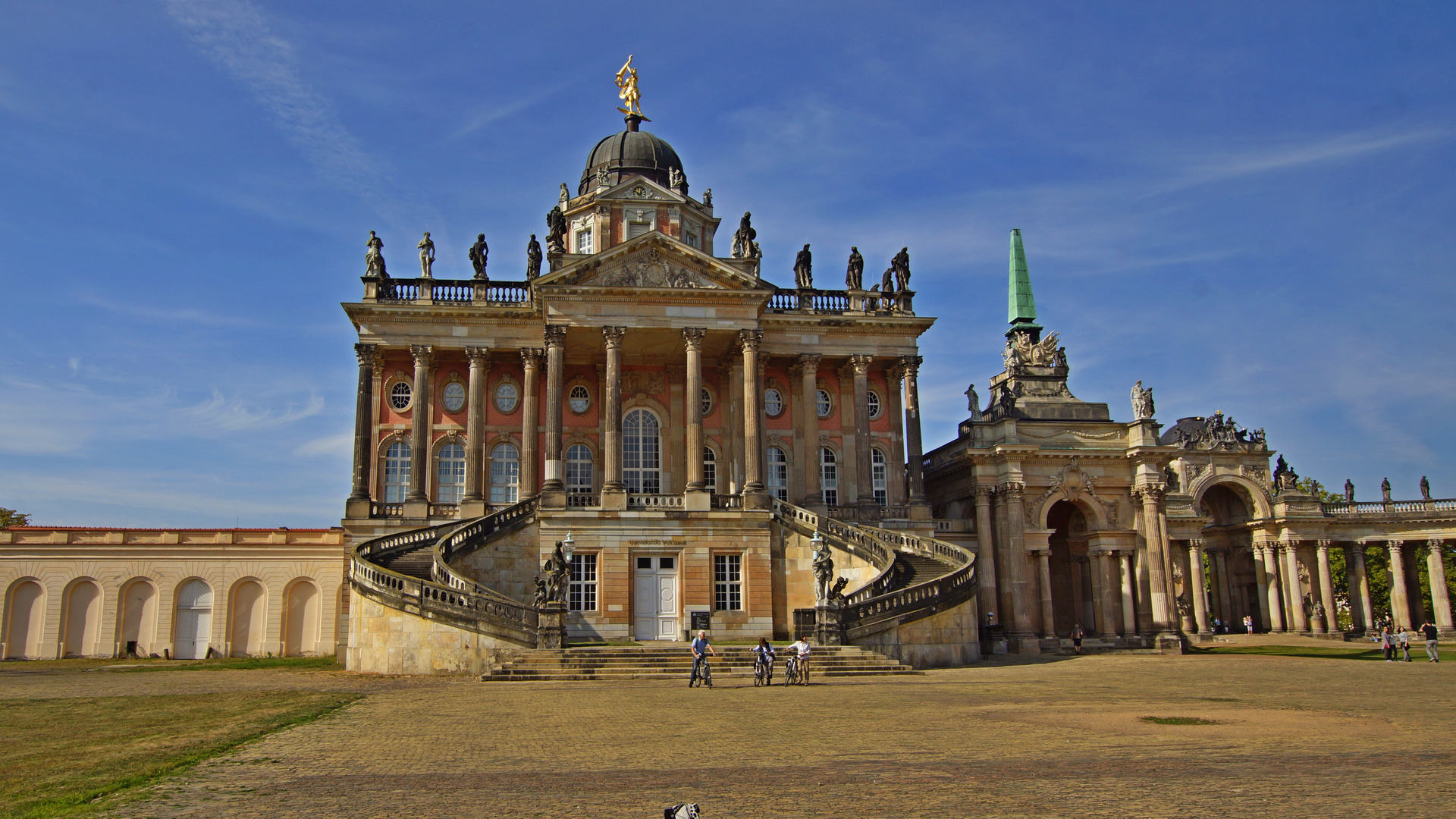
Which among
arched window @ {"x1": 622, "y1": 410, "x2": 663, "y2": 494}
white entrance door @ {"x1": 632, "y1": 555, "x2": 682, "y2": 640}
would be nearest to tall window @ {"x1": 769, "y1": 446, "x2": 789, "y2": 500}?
arched window @ {"x1": 622, "y1": 410, "x2": 663, "y2": 494}

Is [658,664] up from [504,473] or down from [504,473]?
down

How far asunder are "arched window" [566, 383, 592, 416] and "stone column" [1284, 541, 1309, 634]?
3810 centimetres

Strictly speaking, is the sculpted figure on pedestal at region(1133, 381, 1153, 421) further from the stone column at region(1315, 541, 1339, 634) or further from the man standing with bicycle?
the man standing with bicycle

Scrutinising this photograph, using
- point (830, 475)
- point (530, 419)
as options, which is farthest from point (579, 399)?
point (830, 475)

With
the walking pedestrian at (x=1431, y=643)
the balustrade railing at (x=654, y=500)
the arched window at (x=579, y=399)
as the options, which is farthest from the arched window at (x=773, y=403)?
the walking pedestrian at (x=1431, y=643)

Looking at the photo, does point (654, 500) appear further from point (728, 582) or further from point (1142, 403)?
point (1142, 403)

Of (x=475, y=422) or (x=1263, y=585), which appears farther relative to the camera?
(x=1263, y=585)

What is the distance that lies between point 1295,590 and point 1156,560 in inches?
598

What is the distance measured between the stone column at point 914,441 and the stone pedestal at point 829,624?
14177 millimetres

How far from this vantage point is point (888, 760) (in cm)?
1179

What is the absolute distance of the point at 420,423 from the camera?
134 ft

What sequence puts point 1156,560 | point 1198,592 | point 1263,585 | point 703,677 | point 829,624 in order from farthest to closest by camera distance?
point 1263,585 → point 1198,592 → point 1156,560 → point 829,624 → point 703,677

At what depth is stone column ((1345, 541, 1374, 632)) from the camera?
56906 mm

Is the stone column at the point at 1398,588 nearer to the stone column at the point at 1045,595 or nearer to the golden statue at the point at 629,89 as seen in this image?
the stone column at the point at 1045,595
